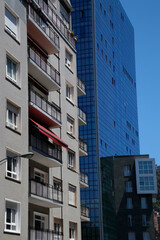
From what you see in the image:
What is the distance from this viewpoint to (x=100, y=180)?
427 ft

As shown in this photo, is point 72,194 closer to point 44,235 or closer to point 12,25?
point 44,235

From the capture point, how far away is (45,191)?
106ft

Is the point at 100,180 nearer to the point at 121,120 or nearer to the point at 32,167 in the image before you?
the point at 121,120

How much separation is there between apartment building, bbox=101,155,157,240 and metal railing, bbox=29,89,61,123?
7139cm

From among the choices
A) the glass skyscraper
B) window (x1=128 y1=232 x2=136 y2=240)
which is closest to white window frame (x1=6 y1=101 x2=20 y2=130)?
window (x1=128 y1=232 x2=136 y2=240)

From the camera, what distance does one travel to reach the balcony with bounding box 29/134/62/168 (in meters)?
31.3

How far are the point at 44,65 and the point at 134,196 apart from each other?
7518 centimetres

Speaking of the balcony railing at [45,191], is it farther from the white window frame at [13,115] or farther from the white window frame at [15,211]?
the white window frame at [13,115]

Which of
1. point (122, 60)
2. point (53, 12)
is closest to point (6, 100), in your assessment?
point (53, 12)

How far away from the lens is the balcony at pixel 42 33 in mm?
33406

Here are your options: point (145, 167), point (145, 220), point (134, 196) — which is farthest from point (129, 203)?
point (145, 167)

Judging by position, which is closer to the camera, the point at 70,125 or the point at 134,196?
the point at 70,125

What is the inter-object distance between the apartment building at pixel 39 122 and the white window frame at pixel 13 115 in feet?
0.19

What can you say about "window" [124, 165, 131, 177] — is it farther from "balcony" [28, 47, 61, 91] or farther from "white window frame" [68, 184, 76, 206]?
"balcony" [28, 47, 61, 91]
